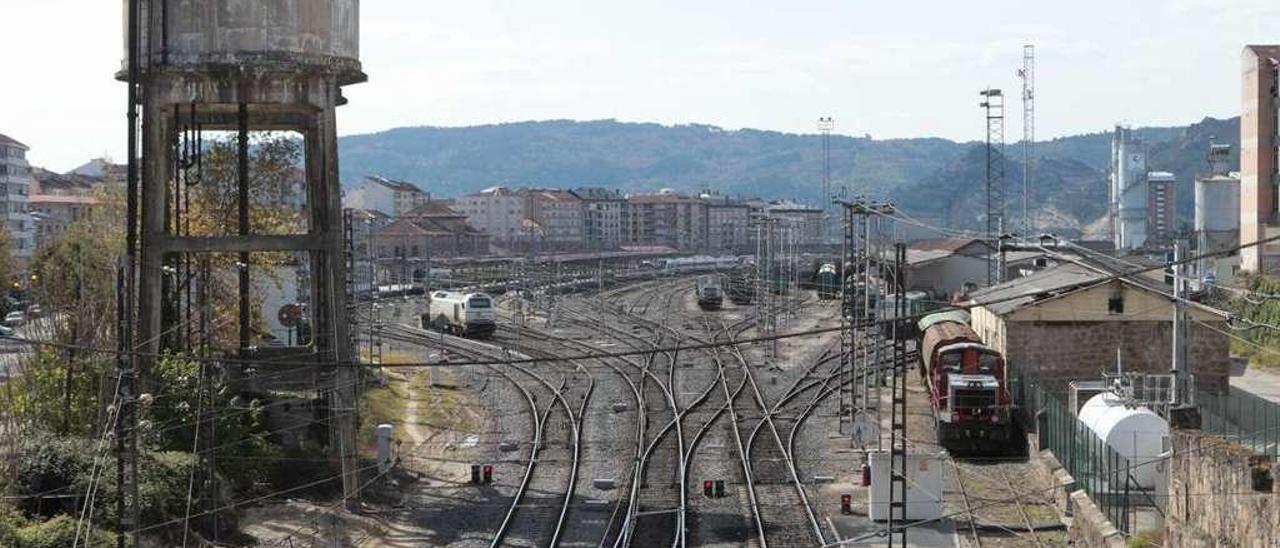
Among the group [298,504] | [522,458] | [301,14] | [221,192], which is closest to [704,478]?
[522,458]

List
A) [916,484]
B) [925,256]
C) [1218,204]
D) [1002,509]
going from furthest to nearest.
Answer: [1218,204] < [925,256] < [1002,509] < [916,484]

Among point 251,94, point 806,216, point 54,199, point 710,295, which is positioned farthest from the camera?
point 806,216

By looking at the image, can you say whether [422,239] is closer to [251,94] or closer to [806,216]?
[806,216]

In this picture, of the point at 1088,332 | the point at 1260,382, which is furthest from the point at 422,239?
the point at 1088,332

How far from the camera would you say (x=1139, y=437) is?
1125 inches

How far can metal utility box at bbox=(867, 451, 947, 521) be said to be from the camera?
26672 mm

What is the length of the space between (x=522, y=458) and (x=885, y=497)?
9621 millimetres

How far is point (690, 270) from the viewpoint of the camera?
380 ft

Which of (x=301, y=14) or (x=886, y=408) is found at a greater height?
(x=301, y=14)

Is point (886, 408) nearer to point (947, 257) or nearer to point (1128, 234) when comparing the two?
point (947, 257)

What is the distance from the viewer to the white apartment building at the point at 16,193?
10881cm

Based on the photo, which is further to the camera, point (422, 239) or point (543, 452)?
point (422, 239)

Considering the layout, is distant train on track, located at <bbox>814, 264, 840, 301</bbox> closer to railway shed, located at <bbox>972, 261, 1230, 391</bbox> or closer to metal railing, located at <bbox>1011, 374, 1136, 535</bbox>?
railway shed, located at <bbox>972, 261, 1230, 391</bbox>

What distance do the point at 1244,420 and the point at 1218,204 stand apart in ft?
253
